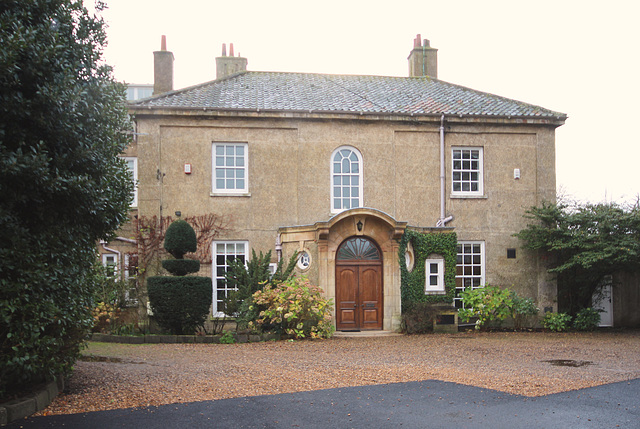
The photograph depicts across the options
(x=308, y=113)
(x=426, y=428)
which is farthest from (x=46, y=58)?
(x=308, y=113)

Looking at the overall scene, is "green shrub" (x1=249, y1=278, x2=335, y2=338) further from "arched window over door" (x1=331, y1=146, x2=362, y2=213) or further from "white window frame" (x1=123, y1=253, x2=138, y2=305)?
"white window frame" (x1=123, y1=253, x2=138, y2=305)

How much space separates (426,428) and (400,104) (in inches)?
585

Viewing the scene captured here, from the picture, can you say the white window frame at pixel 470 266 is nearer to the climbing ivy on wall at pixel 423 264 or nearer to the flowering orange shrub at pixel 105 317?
the climbing ivy on wall at pixel 423 264

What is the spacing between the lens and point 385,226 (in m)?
17.3

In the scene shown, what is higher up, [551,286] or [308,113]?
[308,113]

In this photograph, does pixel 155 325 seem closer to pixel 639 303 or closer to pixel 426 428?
pixel 426 428

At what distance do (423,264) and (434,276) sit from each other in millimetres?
587

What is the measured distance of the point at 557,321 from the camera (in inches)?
730

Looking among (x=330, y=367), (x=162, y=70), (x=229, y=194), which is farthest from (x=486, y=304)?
(x=162, y=70)

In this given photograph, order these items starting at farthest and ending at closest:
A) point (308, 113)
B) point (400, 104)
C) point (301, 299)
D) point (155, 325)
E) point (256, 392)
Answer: point (400, 104) < point (308, 113) < point (155, 325) < point (301, 299) < point (256, 392)

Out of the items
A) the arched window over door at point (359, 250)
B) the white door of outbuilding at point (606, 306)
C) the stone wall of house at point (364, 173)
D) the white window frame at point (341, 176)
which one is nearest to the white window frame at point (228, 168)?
the stone wall of house at point (364, 173)

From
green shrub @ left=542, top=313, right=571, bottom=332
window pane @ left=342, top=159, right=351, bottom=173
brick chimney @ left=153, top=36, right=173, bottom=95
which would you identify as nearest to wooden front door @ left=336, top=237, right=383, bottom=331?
window pane @ left=342, top=159, right=351, bottom=173

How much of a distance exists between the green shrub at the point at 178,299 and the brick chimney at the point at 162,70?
9315 mm

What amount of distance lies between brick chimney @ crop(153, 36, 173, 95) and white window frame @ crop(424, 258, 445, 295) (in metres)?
11.5
